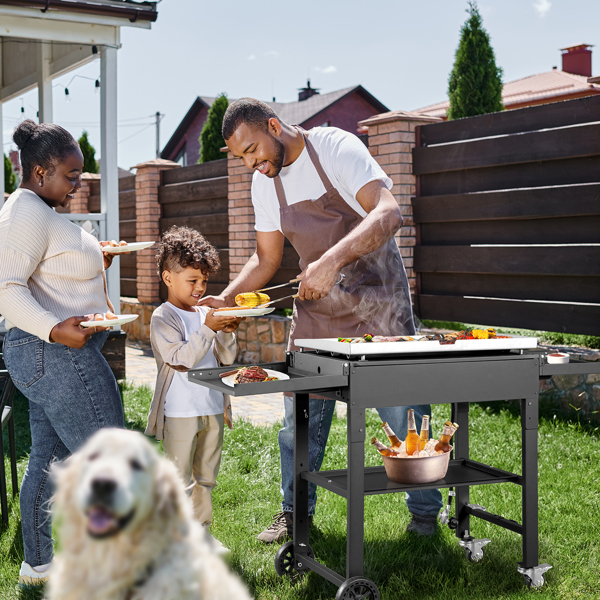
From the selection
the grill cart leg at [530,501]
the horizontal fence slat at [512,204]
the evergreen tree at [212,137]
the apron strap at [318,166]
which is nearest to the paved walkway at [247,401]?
the horizontal fence slat at [512,204]

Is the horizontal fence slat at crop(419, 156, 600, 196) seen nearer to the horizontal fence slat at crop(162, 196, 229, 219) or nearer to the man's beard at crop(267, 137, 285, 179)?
the horizontal fence slat at crop(162, 196, 229, 219)

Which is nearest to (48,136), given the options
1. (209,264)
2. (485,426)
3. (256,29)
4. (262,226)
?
(209,264)

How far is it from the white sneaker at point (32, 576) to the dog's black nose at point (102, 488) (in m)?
2.44

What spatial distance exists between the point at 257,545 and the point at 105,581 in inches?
113

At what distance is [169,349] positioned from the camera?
124 inches

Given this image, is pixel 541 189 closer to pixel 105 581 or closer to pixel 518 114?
pixel 518 114

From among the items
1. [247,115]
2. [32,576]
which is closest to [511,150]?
[247,115]

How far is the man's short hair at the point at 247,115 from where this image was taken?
10.8 ft

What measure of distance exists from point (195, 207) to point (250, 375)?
821 cm

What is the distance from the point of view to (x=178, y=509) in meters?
0.83

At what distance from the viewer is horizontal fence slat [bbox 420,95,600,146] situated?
19.9 ft

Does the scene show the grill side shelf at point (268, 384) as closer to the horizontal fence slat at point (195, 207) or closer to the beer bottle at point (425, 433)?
the beer bottle at point (425, 433)

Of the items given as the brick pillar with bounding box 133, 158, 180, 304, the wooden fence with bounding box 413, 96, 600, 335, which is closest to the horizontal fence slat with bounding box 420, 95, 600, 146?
the wooden fence with bounding box 413, 96, 600, 335

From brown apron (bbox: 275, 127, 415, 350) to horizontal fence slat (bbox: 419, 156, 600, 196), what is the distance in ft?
10.8
